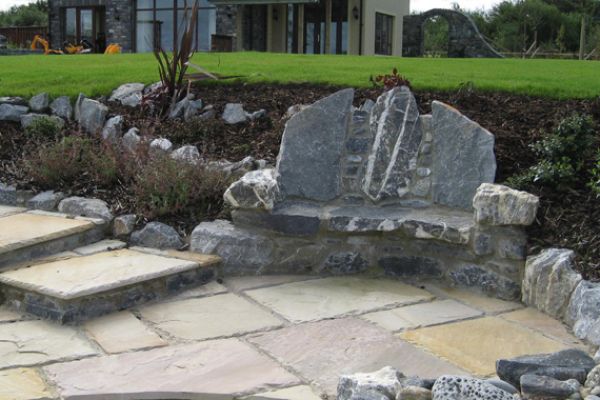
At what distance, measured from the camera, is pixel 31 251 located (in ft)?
13.6

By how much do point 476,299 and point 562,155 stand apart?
1.10 metres

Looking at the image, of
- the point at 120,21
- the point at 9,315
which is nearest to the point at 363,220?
the point at 9,315

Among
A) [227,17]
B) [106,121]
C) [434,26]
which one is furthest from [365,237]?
[434,26]

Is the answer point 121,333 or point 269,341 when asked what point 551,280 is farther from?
point 121,333

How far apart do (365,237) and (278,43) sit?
18.4 metres

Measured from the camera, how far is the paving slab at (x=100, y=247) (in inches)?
170

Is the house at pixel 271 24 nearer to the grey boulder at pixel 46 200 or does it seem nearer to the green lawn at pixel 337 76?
the green lawn at pixel 337 76

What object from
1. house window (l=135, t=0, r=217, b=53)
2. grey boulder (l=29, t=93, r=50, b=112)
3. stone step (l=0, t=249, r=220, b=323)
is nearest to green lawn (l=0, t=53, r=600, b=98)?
grey boulder (l=29, t=93, r=50, b=112)

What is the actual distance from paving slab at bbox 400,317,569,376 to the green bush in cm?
104

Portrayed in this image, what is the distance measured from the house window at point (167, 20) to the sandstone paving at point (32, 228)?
698 inches

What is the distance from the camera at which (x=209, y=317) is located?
3.61 metres

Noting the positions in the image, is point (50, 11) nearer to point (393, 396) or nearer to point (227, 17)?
point (227, 17)

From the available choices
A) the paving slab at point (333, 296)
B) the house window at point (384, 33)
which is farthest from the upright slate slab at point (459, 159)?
the house window at point (384, 33)

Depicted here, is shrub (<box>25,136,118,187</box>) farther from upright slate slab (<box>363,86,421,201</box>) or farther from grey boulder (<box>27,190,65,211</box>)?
upright slate slab (<box>363,86,421,201</box>)
